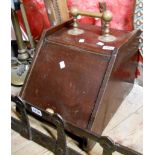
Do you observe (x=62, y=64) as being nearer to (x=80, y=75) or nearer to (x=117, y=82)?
(x=80, y=75)

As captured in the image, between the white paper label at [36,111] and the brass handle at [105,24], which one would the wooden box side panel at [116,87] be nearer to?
the brass handle at [105,24]

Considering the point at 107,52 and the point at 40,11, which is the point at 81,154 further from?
the point at 40,11

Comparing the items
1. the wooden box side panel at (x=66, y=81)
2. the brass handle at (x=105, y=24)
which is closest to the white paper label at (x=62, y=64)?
the wooden box side panel at (x=66, y=81)

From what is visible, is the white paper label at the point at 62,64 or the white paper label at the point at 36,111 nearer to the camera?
the white paper label at the point at 36,111

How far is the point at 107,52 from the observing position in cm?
95

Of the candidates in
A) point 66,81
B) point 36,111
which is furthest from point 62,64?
point 36,111

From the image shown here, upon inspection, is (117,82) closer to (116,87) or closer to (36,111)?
(116,87)

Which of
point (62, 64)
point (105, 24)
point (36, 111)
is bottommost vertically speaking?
point (36, 111)

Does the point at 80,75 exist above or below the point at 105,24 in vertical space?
below

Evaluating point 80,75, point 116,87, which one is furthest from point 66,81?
point 116,87

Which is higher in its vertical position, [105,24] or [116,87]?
[105,24]

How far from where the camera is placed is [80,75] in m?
0.98

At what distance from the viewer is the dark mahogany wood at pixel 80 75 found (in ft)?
3.03
